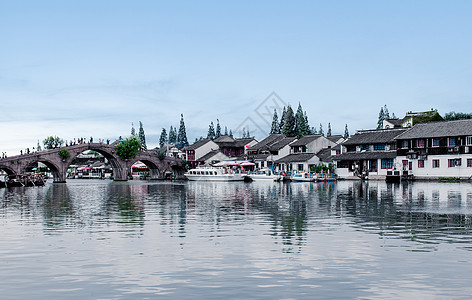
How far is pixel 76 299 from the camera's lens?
11.3 meters

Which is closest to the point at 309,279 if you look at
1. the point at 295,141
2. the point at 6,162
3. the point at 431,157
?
the point at 431,157

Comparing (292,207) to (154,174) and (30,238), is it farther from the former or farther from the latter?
(154,174)

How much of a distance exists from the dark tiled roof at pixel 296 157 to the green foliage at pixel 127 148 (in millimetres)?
32626

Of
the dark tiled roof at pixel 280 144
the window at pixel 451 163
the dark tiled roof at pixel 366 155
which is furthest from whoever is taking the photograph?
the dark tiled roof at pixel 280 144

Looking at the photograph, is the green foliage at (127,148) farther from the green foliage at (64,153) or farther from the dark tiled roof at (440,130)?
the dark tiled roof at (440,130)

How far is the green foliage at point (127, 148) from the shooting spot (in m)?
116

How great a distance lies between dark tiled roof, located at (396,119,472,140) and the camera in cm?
7635

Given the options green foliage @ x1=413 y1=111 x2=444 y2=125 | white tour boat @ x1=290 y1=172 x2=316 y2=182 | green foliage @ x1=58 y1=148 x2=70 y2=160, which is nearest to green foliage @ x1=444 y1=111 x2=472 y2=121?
green foliage @ x1=413 y1=111 x2=444 y2=125

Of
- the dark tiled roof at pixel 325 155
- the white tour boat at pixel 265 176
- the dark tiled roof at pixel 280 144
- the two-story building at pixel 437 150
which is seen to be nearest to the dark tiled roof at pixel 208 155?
the dark tiled roof at pixel 280 144

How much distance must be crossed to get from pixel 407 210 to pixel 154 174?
103946 millimetres

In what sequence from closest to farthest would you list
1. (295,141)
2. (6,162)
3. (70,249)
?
(70,249)
(6,162)
(295,141)

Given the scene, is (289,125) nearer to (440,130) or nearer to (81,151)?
(81,151)

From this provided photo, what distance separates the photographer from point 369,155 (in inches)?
3447

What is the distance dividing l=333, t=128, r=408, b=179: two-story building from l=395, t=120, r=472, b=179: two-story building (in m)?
2.80
